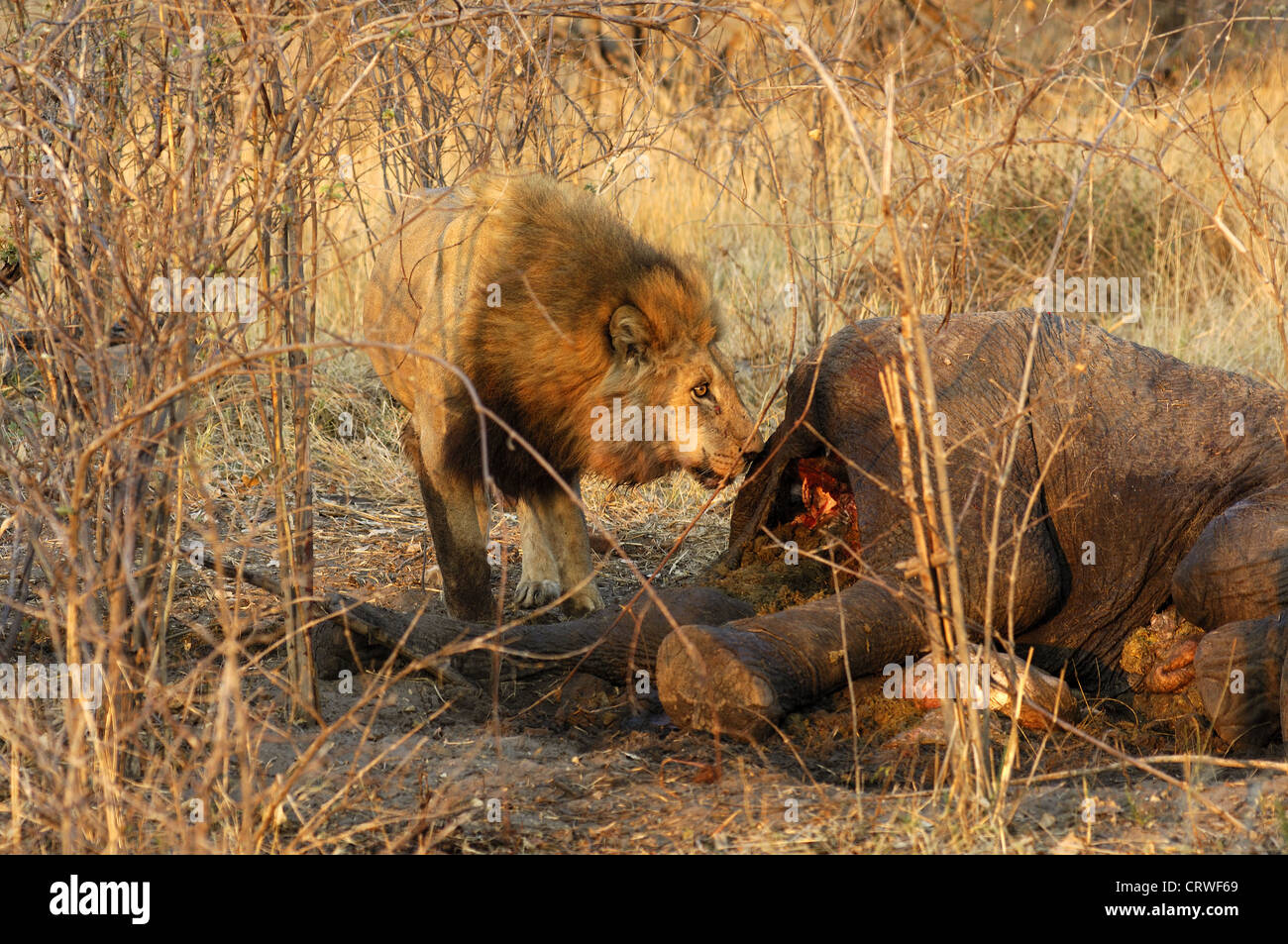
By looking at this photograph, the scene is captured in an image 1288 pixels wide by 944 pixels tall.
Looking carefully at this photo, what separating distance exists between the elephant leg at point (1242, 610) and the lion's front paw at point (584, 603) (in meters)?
2.15

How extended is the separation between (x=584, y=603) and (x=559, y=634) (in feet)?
2.84

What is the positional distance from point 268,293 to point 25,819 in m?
Result: 1.33

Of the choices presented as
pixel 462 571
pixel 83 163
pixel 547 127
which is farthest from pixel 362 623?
pixel 547 127

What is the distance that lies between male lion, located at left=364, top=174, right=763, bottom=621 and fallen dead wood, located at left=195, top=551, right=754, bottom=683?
1.65 ft

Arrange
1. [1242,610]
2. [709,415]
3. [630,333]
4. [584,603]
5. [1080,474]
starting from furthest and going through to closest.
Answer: [584,603] < [709,415] < [630,333] < [1080,474] < [1242,610]

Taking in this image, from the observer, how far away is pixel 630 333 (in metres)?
4.72

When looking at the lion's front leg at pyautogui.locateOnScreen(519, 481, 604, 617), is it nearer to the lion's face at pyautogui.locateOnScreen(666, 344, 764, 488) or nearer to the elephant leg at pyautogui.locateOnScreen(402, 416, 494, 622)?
the elephant leg at pyautogui.locateOnScreen(402, 416, 494, 622)

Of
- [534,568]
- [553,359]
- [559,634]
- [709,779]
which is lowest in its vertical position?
[709,779]

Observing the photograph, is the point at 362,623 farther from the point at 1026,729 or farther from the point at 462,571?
the point at 1026,729

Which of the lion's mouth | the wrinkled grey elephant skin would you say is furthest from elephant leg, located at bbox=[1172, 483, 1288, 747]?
the lion's mouth

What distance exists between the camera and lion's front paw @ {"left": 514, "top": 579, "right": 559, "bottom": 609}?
5547 millimetres

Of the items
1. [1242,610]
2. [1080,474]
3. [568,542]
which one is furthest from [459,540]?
[1242,610]

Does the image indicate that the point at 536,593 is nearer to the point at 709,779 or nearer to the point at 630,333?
the point at 630,333

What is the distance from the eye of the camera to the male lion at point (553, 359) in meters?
4.72
